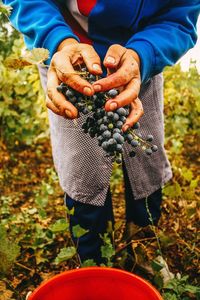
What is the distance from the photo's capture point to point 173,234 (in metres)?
2.24

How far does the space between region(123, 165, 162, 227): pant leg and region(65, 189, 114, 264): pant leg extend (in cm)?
13

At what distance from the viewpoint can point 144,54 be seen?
139 centimetres

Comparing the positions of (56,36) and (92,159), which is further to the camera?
(92,159)

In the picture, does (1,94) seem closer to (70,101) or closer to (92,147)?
(92,147)

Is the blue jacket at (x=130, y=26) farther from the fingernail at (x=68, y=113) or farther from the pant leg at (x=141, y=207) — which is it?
the pant leg at (x=141, y=207)

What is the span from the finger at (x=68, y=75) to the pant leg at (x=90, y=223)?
23.1 inches

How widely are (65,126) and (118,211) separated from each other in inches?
45.9

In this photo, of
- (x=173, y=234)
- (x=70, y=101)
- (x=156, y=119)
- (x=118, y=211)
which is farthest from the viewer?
(x=118, y=211)

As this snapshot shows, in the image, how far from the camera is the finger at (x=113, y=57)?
124 centimetres

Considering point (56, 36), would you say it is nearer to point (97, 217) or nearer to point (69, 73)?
point (69, 73)

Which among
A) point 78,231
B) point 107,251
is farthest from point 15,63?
point 107,251

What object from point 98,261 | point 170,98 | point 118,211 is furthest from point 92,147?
point 170,98

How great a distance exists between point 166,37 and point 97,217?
2.38 ft

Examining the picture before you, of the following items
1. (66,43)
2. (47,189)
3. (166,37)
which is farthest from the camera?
(47,189)
